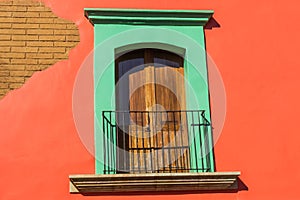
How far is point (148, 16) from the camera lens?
7.43 m

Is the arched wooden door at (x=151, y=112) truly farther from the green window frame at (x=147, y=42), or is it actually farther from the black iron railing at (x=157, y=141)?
the green window frame at (x=147, y=42)

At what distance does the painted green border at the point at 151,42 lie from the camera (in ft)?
23.6

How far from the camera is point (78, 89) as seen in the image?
23.3ft

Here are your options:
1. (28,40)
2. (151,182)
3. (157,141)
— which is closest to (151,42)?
(157,141)

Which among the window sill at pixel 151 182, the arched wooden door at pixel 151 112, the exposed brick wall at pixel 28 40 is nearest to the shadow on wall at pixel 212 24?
the arched wooden door at pixel 151 112

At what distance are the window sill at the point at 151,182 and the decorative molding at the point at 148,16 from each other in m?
2.13

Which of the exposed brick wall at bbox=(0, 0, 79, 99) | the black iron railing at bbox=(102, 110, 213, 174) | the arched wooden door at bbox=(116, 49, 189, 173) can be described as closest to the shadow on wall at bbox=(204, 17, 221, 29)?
the arched wooden door at bbox=(116, 49, 189, 173)

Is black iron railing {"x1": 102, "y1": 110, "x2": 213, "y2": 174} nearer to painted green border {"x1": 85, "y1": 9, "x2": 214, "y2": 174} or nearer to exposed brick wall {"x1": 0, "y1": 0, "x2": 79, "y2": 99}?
painted green border {"x1": 85, "y1": 9, "x2": 214, "y2": 174}

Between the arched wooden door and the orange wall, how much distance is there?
499mm

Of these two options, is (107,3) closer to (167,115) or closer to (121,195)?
(167,115)

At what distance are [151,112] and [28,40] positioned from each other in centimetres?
186

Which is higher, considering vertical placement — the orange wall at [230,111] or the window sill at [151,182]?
the orange wall at [230,111]

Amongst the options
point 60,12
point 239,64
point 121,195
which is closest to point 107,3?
point 60,12

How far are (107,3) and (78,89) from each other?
1283 mm
